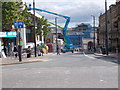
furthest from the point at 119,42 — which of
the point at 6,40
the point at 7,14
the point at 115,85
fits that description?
the point at 115,85

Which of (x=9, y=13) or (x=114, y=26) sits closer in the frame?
(x=9, y=13)

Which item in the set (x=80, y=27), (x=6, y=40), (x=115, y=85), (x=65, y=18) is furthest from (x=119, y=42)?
(x=80, y=27)

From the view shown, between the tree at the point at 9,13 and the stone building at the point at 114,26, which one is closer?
the tree at the point at 9,13

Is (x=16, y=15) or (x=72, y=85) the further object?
(x=16, y=15)

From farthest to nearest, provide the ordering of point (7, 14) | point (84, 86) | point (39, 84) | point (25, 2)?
point (25, 2)
point (7, 14)
point (39, 84)
point (84, 86)

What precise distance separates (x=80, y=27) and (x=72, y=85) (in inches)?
4847

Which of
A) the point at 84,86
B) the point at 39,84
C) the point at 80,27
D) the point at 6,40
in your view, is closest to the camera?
the point at 84,86

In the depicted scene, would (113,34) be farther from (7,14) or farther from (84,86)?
(84,86)

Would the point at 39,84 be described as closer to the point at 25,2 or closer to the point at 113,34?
the point at 25,2

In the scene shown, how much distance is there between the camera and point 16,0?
3272cm

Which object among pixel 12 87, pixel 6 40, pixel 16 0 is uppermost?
pixel 16 0

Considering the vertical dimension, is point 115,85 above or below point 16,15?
below

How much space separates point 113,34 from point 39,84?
5427cm

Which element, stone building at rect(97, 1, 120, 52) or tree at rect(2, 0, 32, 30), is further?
stone building at rect(97, 1, 120, 52)
